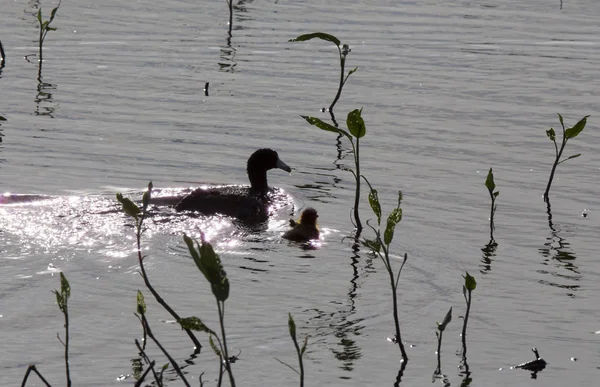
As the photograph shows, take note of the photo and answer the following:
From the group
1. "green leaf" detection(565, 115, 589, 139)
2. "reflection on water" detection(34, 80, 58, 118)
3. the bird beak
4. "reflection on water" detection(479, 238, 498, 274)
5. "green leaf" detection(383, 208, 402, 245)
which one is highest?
"green leaf" detection(565, 115, 589, 139)

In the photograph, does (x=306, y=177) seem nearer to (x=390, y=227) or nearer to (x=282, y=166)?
(x=282, y=166)

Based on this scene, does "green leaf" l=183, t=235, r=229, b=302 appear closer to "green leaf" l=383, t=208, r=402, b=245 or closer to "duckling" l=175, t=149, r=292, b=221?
"green leaf" l=383, t=208, r=402, b=245

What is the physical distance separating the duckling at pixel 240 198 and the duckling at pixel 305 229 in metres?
1.08

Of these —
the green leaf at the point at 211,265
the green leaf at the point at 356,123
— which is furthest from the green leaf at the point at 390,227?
the green leaf at the point at 356,123

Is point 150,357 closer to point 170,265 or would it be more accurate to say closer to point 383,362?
point 383,362

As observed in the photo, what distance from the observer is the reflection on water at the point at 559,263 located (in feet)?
32.1

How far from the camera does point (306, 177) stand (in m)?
14.0

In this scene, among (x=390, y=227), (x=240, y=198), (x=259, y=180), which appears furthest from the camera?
(x=259, y=180)

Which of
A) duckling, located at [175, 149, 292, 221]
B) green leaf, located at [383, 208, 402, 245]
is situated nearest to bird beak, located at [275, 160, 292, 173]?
duckling, located at [175, 149, 292, 221]

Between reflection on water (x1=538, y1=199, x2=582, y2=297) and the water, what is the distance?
3 cm

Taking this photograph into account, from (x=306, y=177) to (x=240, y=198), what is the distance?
178cm

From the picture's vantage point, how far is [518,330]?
8438mm

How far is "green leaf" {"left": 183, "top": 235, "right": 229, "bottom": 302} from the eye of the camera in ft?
16.5

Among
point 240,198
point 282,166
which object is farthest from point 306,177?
point 240,198
